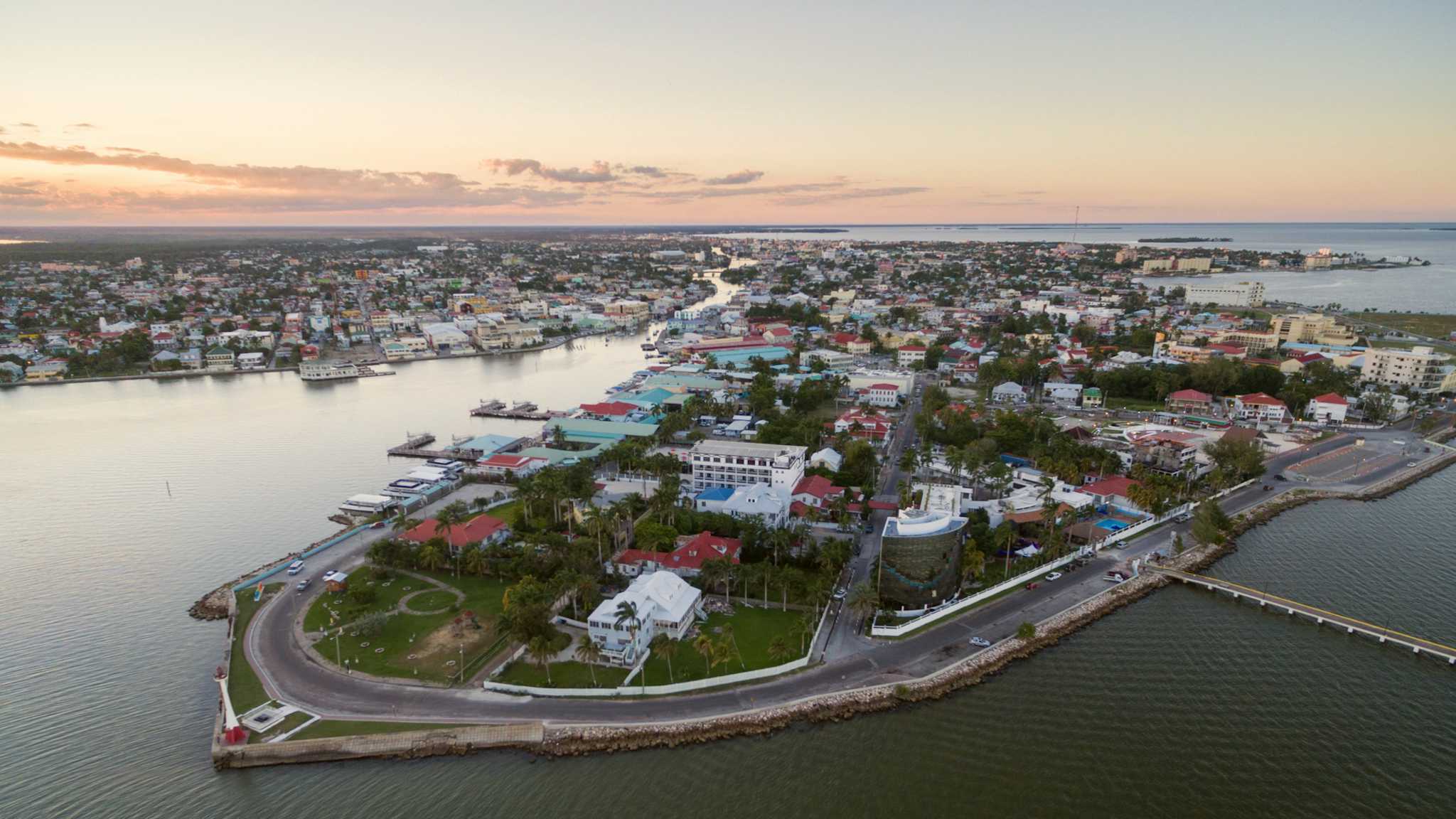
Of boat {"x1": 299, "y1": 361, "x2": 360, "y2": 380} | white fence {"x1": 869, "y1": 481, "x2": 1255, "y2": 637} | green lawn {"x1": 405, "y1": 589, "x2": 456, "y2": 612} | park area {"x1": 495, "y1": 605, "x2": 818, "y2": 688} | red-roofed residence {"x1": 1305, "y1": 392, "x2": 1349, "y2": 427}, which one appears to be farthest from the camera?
boat {"x1": 299, "y1": 361, "x2": 360, "y2": 380}

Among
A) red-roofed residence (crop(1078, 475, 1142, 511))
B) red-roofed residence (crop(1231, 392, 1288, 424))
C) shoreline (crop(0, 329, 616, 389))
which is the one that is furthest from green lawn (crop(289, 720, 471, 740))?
shoreline (crop(0, 329, 616, 389))

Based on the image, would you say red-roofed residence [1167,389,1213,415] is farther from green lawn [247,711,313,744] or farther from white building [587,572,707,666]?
green lawn [247,711,313,744]

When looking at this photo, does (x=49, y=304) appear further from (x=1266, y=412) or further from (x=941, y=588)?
(x=1266, y=412)

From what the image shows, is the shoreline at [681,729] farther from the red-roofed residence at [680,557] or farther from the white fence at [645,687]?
the red-roofed residence at [680,557]

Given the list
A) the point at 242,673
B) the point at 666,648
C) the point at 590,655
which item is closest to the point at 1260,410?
the point at 666,648

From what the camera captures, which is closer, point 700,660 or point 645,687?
point 645,687

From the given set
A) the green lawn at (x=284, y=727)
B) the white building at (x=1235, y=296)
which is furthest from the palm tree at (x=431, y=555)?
the white building at (x=1235, y=296)

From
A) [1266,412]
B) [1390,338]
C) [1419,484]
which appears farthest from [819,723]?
[1390,338]

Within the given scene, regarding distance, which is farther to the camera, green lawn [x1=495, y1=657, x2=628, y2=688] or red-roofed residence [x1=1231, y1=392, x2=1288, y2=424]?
red-roofed residence [x1=1231, y1=392, x2=1288, y2=424]

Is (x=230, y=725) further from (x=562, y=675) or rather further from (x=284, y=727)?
(x=562, y=675)
